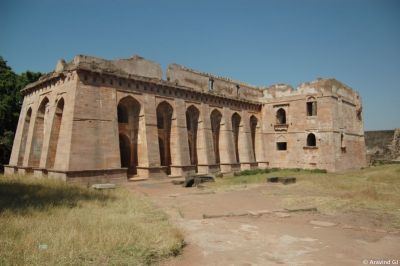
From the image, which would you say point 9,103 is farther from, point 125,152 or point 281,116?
point 281,116

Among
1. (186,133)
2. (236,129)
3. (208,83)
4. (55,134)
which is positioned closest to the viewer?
(55,134)

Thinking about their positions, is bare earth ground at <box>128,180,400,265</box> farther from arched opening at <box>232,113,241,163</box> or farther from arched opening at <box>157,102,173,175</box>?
arched opening at <box>232,113,241,163</box>

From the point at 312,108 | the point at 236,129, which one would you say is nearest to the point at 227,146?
the point at 236,129

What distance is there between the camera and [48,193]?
1116 cm

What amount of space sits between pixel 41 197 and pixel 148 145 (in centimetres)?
947

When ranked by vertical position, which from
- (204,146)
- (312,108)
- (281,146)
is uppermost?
(312,108)

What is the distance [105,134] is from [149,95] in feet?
14.8

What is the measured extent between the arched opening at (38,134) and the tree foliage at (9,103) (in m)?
5.74

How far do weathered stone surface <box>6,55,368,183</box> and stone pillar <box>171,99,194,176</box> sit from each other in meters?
0.07

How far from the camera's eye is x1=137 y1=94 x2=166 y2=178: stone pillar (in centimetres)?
1934

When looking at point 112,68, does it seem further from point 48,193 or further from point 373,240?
point 373,240

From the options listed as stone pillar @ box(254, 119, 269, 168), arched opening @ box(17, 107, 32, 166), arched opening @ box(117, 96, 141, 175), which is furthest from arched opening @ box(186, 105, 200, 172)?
arched opening @ box(17, 107, 32, 166)

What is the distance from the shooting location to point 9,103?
82.9ft

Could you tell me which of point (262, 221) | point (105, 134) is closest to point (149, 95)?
point (105, 134)
